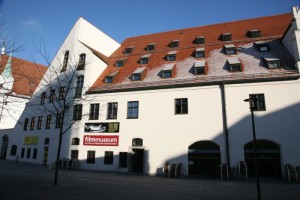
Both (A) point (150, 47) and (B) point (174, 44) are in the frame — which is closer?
(B) point (174, 44)

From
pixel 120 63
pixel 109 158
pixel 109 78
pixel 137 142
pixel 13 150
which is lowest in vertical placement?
pixel 109 158

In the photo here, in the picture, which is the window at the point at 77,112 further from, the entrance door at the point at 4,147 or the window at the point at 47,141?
the entrance door at the point at 4,147

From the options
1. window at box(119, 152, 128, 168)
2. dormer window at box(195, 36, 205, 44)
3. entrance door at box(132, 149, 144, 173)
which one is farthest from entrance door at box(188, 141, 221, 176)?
dormer window at box(195, 36, 205, 44)

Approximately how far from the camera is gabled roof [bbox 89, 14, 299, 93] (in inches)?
809

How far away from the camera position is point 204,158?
20.1 m

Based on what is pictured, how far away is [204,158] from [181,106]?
4986mm

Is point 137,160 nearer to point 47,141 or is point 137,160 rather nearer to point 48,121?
point 47,141

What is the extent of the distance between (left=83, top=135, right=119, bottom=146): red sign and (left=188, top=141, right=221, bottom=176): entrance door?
7.44 metres

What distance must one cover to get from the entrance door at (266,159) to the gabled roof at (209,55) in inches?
218

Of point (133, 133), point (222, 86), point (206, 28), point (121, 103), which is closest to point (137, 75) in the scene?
point (121, 103)

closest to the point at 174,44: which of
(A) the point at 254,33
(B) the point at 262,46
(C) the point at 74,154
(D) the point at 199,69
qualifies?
(D) the point at 199,69

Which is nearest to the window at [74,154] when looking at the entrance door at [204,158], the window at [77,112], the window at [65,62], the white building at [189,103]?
the white building at [189,103]

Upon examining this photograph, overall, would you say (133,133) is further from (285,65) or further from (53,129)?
(285,65)

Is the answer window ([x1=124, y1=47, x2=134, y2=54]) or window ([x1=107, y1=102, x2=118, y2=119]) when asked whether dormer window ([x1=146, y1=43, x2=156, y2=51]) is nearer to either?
window ([x1=124, y1=47, x2=134, y2=54])
